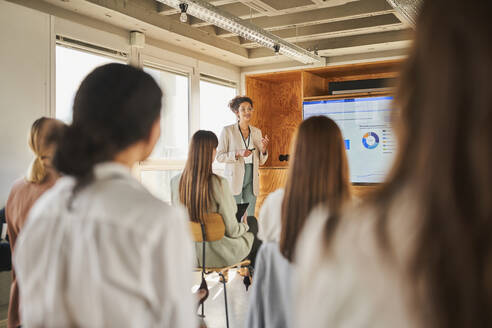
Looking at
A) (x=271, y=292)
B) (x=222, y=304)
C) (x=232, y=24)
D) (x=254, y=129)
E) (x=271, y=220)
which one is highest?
(x=232, y=24)

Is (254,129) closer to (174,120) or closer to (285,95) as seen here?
(285,95)

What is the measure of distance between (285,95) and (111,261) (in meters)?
5.05

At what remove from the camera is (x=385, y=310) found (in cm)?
47

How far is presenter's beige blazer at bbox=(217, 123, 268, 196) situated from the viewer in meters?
4.64

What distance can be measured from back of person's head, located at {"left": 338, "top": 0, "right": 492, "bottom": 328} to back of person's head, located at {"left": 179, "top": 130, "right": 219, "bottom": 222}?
231 centimetres

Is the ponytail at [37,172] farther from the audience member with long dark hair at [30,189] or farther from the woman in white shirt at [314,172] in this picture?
the woman in white shirt at [314,172]

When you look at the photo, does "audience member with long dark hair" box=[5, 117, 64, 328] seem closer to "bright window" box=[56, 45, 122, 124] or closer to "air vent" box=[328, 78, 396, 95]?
"bright window" box=[56, 45, 122, 124]

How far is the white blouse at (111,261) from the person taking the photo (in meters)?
0.80

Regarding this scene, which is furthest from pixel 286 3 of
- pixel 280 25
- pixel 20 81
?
pixel 20 81

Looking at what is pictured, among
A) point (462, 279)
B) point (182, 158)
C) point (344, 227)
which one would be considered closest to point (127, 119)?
point (344, 227)

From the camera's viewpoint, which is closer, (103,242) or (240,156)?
(103,242)

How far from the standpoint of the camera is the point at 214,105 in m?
6.98

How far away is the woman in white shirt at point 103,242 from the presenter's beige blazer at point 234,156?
3.72 m

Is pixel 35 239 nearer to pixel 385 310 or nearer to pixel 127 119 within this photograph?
pixel 127 119
